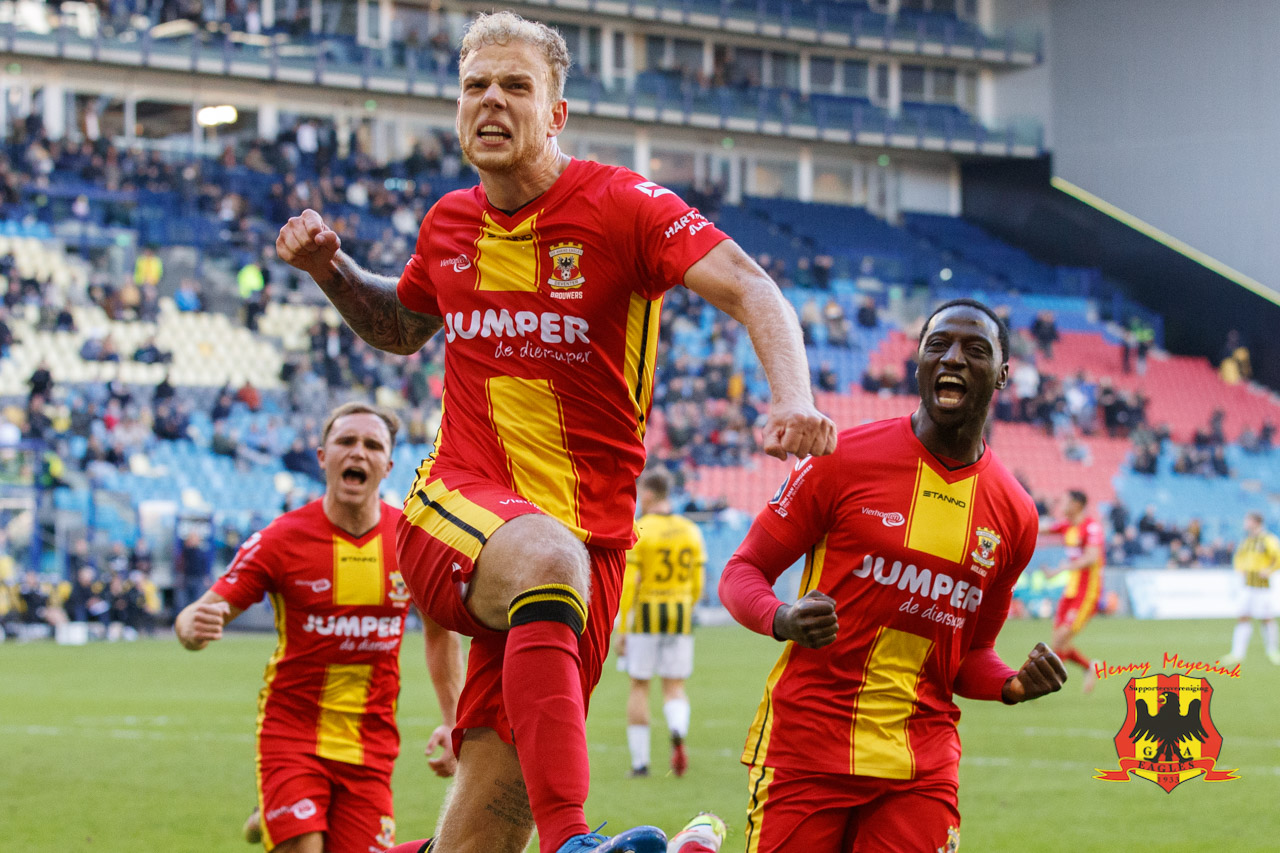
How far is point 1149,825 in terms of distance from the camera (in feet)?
31.3

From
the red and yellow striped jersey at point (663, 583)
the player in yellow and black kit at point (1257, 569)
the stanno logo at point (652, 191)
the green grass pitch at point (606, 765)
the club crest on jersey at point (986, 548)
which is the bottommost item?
the green grass pitch at point (606, 765)

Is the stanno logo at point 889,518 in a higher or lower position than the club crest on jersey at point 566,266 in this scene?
lower

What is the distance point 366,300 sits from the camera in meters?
4.52

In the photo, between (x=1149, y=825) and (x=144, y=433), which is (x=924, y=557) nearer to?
(x=1149, y=825)

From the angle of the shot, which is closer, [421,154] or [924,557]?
[924,557]

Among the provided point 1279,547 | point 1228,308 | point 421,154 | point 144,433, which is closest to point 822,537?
point 1279,547

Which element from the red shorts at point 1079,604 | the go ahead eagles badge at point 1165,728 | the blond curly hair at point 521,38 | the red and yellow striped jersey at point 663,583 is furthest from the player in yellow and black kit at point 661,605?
the blond curly hair at point 521,38

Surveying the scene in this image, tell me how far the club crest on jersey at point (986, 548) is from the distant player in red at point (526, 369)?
123cm

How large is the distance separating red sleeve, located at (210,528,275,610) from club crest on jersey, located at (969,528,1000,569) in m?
3.21

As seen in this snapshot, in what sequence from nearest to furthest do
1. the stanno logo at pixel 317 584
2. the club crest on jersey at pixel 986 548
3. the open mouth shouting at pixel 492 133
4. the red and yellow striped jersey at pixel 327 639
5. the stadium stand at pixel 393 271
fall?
the open mouth shouting at pixel 492 133, the club crest on jersey at pixel 986 548, the red and yellow striped jersey at pixel 327 639, the stanno logo at pixel 317 584, the stadium stand at pixel 393 271

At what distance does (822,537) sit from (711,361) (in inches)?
1094

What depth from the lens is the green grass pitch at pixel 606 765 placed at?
923cm

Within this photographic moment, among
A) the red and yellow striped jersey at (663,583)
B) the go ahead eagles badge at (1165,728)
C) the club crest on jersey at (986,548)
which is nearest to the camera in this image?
the club crest on jersey at (986,548)

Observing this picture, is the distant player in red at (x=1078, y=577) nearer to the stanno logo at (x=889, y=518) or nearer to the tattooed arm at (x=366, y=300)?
the stanno logo at (x=889, y=518)
